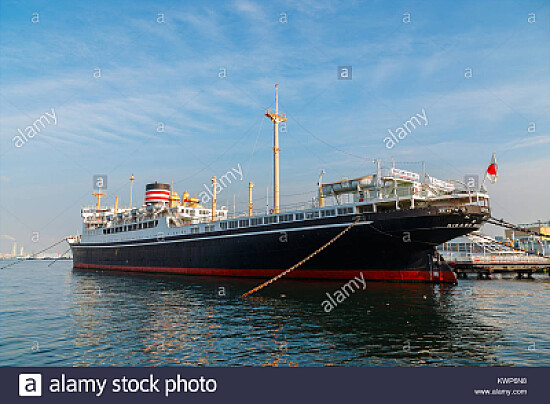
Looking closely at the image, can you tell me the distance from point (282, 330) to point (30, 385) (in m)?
10.1

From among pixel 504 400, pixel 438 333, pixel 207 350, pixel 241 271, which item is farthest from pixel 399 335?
pixel 241 271

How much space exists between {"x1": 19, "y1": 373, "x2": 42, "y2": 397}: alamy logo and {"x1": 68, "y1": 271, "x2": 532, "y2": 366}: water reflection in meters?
4.18

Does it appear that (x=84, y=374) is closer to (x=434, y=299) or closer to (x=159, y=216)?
(x=434, y=299)

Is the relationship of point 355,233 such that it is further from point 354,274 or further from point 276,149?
point 276,149

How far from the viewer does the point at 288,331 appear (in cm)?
1570

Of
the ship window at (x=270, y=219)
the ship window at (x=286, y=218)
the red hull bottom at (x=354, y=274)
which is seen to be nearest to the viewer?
the red hull bottom at (x=354, y=274)

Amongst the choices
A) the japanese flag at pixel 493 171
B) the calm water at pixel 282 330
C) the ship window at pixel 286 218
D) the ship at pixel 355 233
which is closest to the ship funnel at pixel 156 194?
the ship at pixel 355 233

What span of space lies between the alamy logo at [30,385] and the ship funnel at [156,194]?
2111 inches

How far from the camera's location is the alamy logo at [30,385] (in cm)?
775

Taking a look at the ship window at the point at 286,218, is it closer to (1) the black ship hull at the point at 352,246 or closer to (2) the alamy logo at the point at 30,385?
(1) the black ship hull at the point at 352,246

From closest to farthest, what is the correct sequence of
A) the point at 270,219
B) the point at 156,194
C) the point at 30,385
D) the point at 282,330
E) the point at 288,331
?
the point at 30,385
the point at 288,331
the point at 282,330
the point at 270,219
the point at 156,194

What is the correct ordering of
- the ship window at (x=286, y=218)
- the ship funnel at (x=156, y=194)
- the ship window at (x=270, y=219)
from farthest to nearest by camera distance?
the ship funnel at (x=156, y=194)
the ship window at (x=270, y=219)
the ship window at (x=286, y=218)

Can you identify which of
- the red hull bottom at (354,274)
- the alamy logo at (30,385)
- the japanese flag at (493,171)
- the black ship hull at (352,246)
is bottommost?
the red hull bottom at (354,274)
